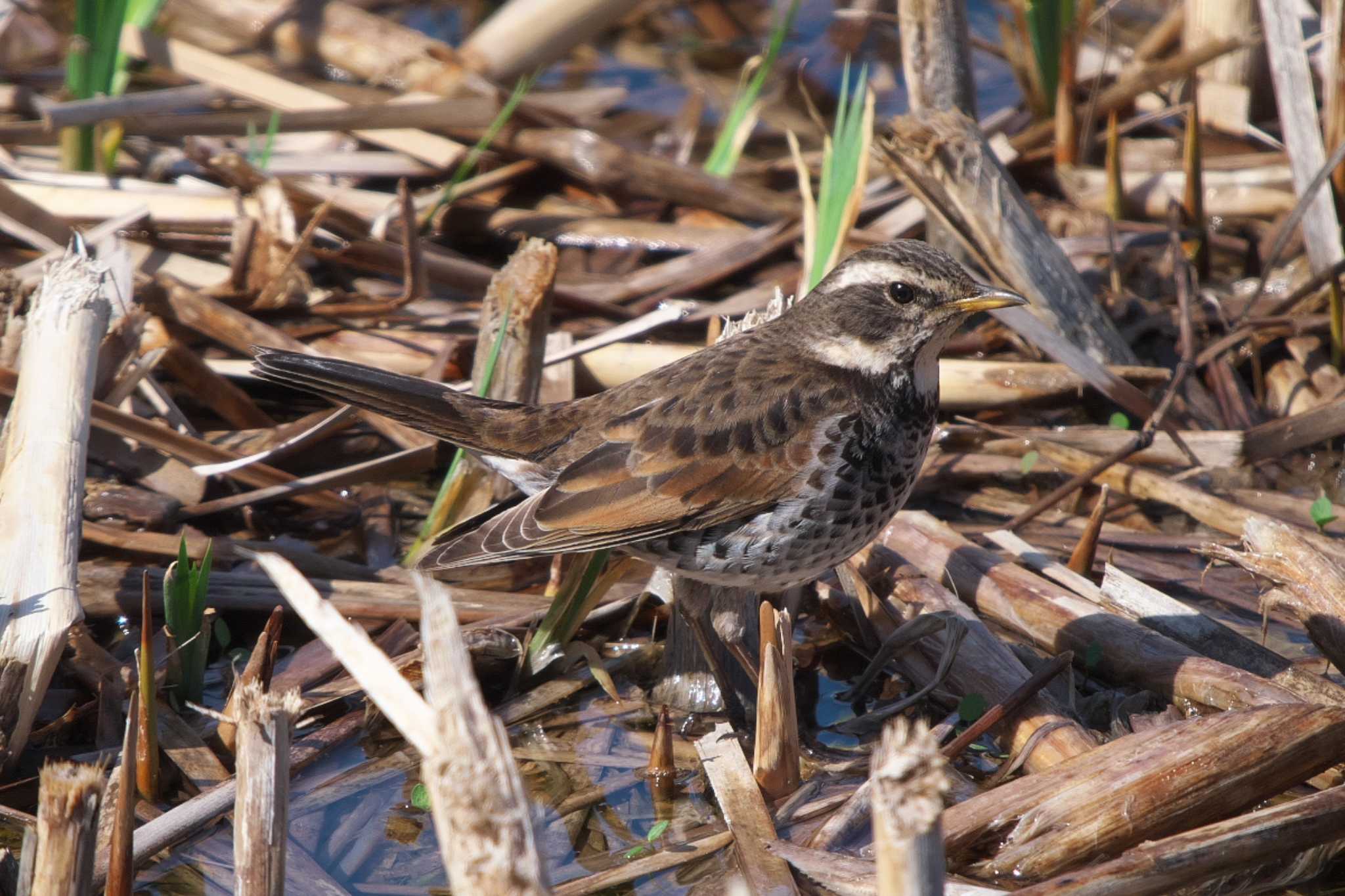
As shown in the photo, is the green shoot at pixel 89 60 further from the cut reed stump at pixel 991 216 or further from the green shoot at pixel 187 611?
the cut reed stump at pixel 991 216

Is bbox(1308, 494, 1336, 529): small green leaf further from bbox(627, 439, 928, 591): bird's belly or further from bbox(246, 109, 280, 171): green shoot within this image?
bbox(246, 109, 280, 171): green shoot

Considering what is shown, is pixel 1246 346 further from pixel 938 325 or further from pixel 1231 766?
pixel 1231 766

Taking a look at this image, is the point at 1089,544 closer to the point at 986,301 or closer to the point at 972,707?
the point at 972,707

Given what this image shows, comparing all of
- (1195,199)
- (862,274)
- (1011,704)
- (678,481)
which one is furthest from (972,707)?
(1195,199)

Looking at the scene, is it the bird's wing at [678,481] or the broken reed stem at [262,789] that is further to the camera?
the bird's wing at [678,481]

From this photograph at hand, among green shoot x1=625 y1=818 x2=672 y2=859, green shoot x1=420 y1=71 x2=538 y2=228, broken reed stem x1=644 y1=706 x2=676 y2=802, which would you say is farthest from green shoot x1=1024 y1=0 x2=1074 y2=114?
green shoot x1=625 y1=818 x2=672 y2=859

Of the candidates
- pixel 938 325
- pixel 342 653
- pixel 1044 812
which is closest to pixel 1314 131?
pixel 938 325

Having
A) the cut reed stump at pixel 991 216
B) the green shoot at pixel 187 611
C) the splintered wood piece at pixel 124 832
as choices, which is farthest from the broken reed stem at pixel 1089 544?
the splintered wood piece at pixel 124 832
